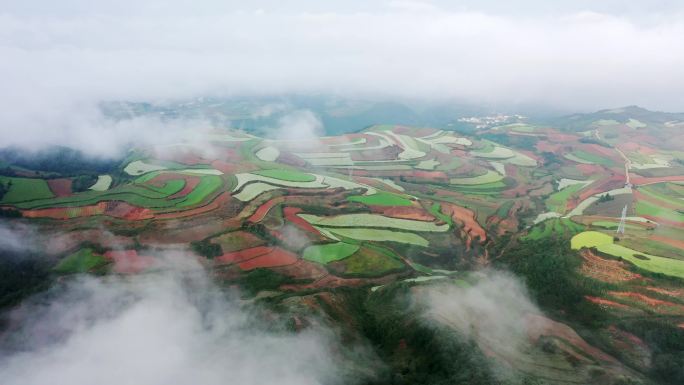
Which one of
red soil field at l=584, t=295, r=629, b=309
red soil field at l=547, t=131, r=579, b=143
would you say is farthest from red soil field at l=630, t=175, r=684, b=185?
red soil field at l=584, t=295, r=629, b=309

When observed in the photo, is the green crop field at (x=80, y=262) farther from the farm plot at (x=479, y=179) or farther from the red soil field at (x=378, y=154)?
the farm plot at (x=479, y=179)

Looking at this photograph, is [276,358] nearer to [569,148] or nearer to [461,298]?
[461,298]

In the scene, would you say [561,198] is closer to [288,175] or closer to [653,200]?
[653,200]

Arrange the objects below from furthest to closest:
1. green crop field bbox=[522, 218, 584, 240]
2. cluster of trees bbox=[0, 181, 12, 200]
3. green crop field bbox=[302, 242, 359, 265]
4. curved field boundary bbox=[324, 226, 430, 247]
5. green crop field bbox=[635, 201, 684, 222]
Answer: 1. cluster of trees bbox=[0, 181, 12, 200]
2. green crop field bbox=[635, 201, 684, 222]
3. green crop field bbox=[522, 218, 584, 240]
4. curved field boundary bbox=[324, 226, 430, 247]
5. green crop field bbox=[302, 242, 359, 265]

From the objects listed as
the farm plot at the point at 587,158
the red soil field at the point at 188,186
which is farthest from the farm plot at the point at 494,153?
the red soil field at the point at 188,186

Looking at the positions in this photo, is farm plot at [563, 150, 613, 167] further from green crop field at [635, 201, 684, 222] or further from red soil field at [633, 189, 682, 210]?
green crop field at [635, 201, 684, 222]
